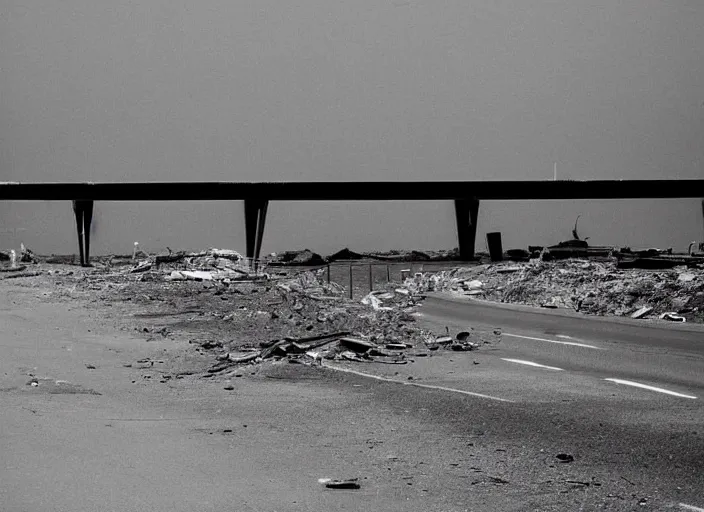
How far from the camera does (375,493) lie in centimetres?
725

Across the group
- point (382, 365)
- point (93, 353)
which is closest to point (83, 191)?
point (93, 353)

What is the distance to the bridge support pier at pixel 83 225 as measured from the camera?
3191 cm

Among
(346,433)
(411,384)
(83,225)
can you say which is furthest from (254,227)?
(346,433)

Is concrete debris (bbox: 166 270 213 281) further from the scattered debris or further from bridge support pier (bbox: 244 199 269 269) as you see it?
the scattered debris

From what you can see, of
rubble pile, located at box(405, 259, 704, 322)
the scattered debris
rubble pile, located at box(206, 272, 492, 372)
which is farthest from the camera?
rubble pile, located at box(405, 259, 704, 322)

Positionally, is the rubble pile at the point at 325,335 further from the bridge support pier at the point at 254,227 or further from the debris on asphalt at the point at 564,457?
the bridge support pier at the point at 254,227

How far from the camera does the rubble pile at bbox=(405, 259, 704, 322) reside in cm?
2453

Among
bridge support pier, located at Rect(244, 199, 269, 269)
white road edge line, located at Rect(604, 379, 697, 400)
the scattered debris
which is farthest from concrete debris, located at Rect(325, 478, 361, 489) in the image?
bridge support pier, located at Rect(244, 199, 269, 269)

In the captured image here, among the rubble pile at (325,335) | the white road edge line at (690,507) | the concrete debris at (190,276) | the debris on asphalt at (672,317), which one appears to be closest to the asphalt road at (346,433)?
the white road edge line at (690,507)

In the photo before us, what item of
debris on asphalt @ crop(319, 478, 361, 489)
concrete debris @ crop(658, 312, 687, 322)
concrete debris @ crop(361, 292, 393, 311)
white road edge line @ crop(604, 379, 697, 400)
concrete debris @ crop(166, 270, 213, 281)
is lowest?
concrete debris @ crop(658, 312, 687, 322)

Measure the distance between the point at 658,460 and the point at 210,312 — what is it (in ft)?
41.0

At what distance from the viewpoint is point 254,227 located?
3250 cm

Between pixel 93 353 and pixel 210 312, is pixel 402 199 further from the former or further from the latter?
pixel 93 353

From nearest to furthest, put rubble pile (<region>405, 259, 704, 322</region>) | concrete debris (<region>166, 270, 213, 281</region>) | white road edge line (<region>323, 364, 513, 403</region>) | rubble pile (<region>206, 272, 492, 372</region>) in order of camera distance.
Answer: white road edge line (<region>323, 364, 513, 403</region>)
rubble pile (<region>206, 272, 492, 372</region>)
rubble pile (<region>405, 259, 704, 322</region>)
concrete debris (<region>166, 270, 213, 281</region>)
